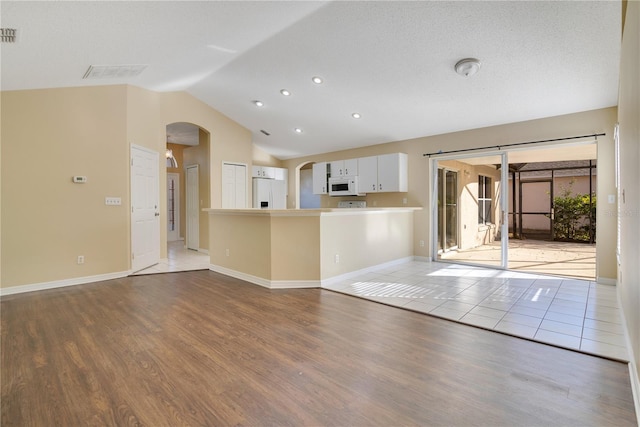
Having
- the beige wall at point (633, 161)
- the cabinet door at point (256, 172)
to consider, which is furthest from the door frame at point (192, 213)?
the beige wall at point (633, 161)

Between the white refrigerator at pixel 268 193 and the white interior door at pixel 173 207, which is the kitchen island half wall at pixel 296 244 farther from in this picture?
the white interior door at pixel 173 207

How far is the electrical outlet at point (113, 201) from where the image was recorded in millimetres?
4852

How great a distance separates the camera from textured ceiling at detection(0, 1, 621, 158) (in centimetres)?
301

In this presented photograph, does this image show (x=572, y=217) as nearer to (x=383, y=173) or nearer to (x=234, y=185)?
(x=383, y=173)

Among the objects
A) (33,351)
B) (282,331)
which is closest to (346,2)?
(282,331)

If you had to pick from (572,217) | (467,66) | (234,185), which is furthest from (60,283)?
(572,217)

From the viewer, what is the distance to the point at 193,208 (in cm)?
796

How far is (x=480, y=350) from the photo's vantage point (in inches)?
96.6

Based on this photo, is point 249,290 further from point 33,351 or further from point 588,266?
point 588,266

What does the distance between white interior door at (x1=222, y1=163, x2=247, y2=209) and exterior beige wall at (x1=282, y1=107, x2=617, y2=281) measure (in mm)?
2081

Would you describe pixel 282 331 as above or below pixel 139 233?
below

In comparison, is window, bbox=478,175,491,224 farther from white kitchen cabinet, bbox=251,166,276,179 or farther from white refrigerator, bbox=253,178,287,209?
white kitchen cabinet, bbox=251,166,276,179

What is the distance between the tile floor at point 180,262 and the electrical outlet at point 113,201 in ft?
3.78

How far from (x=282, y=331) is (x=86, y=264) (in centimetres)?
358
